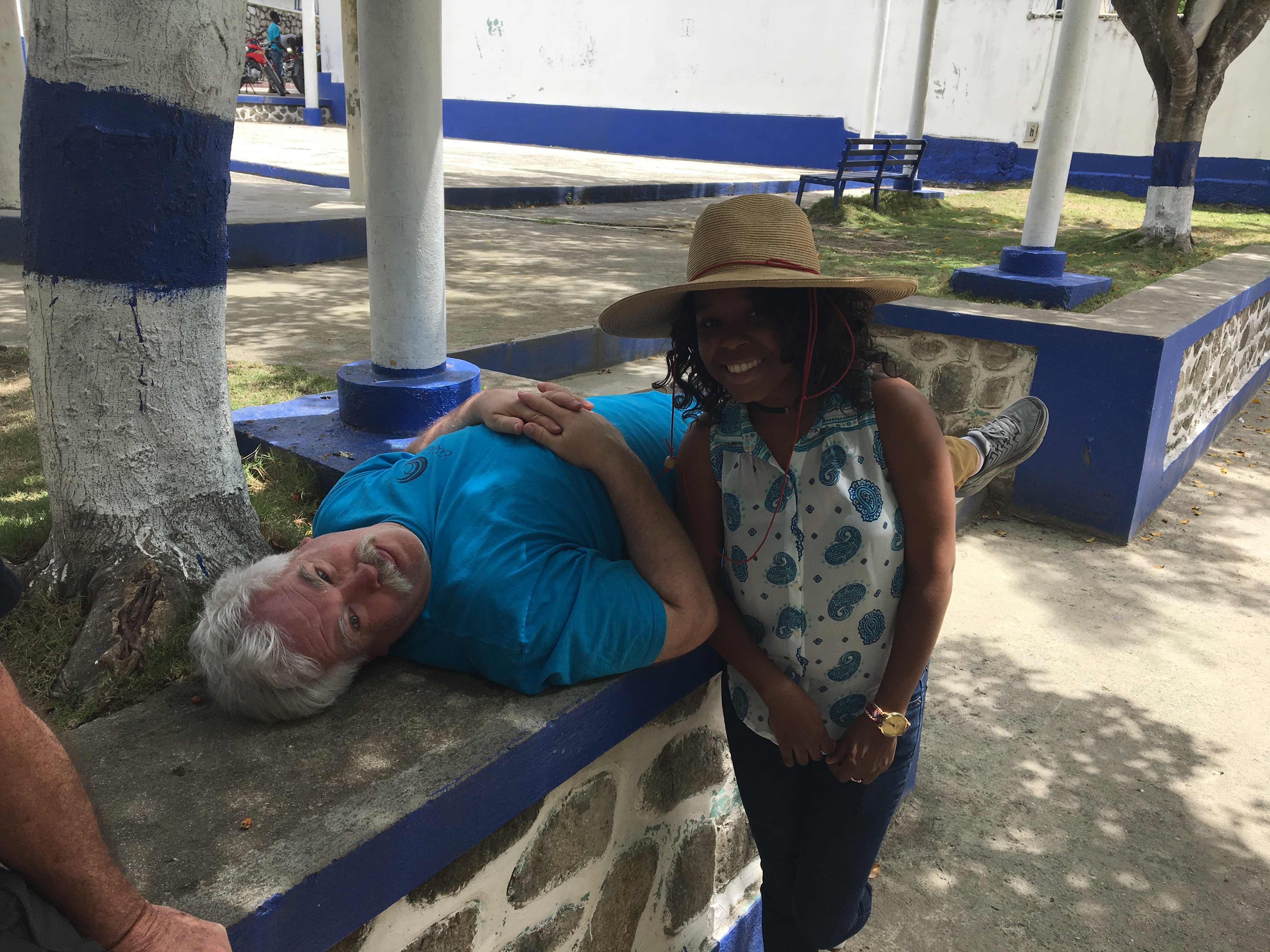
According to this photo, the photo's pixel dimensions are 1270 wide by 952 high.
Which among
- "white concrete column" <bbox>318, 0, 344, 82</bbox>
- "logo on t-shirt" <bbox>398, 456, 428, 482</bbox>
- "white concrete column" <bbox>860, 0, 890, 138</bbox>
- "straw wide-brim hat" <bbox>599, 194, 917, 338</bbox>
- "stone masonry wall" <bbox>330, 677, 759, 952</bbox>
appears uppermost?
"white concrete column" <bbox>318, 0, 344, 82</bbox>

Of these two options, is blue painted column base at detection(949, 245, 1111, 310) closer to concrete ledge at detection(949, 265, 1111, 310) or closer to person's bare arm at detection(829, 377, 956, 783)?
concrete ledge at detection(949, 265, 1111, 310)

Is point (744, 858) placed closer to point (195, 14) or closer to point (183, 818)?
point (183, 818)

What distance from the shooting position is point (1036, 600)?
418 cm

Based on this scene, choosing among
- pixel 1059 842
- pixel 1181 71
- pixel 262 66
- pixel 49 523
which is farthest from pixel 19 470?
pixel 262 66

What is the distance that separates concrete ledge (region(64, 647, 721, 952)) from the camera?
1.31 metres

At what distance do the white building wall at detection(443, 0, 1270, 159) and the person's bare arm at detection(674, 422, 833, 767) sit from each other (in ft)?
52.6

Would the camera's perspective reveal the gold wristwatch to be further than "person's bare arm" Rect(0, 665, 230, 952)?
Yes

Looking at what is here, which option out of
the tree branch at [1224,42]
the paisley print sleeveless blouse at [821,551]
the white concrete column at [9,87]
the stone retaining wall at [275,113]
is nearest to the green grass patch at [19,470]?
the paisley print sleeveless blouse at [821,551]

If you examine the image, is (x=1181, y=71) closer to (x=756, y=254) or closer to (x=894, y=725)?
(x=756, y=254)

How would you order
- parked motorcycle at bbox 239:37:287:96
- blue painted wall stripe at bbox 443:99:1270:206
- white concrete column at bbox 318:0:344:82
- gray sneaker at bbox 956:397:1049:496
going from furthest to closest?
white concrete column at bbox 318:0:344:82 < parked motorcycle at bbox 239:37:287:96 < blue painted wall stripe at bbox 443:99:1270:206 < gray sneaker at bbox 956:397:1049:496

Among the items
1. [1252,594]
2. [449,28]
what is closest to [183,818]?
[1252,594]

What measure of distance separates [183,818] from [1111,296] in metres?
5.69

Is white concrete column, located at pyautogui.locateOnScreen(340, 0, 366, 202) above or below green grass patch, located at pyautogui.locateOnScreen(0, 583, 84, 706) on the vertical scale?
above

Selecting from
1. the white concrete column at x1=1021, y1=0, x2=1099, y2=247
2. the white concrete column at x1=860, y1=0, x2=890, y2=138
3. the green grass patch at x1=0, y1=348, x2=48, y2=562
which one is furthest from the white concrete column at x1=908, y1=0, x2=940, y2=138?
the green grass patch at x1=0, y1=348, x2=48, y2=562
